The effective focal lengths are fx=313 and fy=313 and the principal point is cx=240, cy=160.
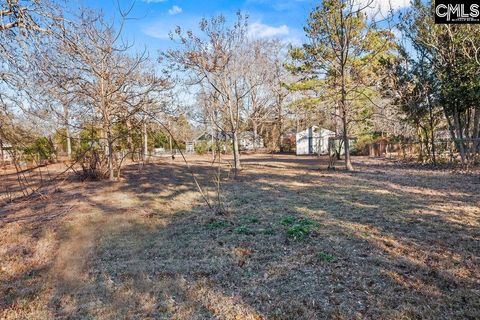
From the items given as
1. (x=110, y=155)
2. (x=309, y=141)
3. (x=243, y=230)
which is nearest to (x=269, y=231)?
Answer: (x=243, y=230)

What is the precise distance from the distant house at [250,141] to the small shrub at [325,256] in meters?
31.1

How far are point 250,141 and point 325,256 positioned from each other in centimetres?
3395

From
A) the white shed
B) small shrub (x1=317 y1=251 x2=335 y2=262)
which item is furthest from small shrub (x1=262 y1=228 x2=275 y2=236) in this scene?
the white shed

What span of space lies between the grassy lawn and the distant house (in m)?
29.3

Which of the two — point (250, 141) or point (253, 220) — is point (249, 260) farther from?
point (250, 141)

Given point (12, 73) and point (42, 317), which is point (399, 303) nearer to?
point (42, 317)

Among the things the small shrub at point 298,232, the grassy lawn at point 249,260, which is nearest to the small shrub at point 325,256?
the grassy lawn at point 249,260

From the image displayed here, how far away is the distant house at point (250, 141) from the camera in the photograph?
3562cm

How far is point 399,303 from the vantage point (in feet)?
7.84

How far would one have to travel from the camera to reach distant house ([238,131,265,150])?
35.6m

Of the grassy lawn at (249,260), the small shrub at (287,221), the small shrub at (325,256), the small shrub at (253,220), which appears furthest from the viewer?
the small shrub at (253,220)

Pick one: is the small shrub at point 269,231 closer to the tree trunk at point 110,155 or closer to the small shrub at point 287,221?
the small shrub at point 287,221

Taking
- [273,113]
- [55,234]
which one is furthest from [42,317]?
[273,113]

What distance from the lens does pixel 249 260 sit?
11.1 ft
